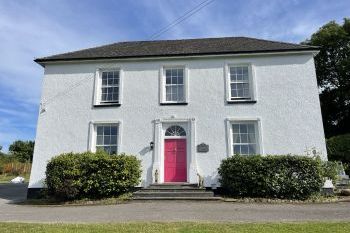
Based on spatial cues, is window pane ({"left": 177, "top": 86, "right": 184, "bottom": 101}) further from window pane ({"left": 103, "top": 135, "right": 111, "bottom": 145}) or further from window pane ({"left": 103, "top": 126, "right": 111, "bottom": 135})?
window pane ({"left": 103, "top": 135, "right": 111, "bottom": 145})

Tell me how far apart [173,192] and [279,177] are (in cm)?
428

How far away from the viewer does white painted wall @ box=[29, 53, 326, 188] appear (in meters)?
15.2

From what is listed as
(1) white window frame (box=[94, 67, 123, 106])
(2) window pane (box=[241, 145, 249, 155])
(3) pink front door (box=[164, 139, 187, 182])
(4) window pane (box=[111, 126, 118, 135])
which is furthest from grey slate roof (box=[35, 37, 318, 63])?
(2) window pane (box=[241, 145, 249, 155])

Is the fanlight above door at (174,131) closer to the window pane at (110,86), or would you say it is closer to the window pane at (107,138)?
the window pane at (107,138)

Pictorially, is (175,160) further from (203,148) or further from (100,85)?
(100,85)

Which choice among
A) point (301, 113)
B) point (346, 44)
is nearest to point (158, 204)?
point (301, 113)

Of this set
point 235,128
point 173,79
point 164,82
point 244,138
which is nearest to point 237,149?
point 244,138

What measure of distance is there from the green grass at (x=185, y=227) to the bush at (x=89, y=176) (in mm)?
5113

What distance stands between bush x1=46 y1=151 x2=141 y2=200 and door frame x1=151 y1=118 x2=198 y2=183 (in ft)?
5.66

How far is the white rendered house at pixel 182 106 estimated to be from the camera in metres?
15.3

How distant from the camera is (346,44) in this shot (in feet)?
104

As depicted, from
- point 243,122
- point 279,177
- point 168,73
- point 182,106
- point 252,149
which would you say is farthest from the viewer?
point 168,73

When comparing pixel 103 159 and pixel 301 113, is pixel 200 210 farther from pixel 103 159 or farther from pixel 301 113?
pixel 301 113

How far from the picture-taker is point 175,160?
1561cm
